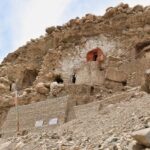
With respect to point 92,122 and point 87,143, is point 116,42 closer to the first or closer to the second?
point 92,122

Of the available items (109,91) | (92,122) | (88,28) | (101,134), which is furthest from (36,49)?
(101,134)

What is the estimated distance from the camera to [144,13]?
37688mm

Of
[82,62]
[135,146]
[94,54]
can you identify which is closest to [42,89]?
[82,62]

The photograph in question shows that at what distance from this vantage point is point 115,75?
28.0m

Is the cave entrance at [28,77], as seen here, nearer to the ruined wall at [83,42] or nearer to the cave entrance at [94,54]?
the ruined wall at [83,42]

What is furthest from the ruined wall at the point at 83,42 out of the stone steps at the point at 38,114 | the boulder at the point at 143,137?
the boulder at the point at 143,137

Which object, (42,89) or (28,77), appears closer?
(42,89)

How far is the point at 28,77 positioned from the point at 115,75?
14.7 metres

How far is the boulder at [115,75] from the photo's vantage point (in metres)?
26.8

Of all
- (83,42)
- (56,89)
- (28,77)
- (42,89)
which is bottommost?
(56,89)

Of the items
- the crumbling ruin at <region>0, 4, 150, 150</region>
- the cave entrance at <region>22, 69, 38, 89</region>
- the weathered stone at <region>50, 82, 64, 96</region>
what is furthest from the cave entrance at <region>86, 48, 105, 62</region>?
the weathered stone at <region>50, 82, 64, 96</region>

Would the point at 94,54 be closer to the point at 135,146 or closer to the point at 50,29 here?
the point at 50,29

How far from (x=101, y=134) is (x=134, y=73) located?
14.4 m

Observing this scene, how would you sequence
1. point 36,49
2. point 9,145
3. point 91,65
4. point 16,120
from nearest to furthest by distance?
point 9,145
point 16,120
point 91,65
point 36,49
